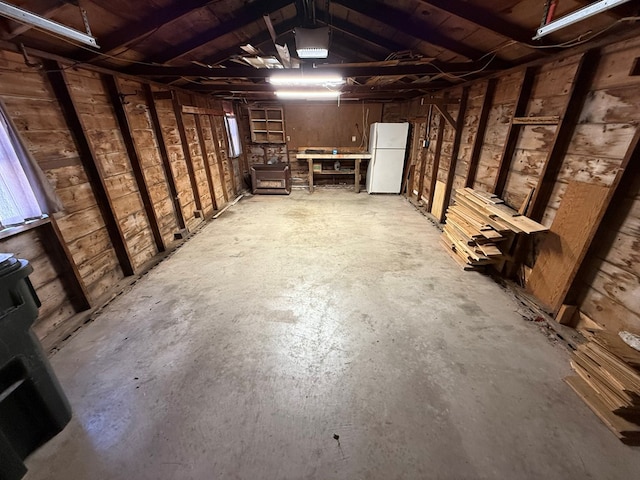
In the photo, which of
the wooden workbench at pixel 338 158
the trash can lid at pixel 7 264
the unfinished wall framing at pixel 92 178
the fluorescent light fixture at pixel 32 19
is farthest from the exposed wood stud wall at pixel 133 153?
the wooden workbench at pixel 338 158

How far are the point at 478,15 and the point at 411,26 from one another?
0.89 metres

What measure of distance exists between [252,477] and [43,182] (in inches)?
110

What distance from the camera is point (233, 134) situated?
665 centimetres

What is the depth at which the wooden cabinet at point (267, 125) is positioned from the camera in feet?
23.6

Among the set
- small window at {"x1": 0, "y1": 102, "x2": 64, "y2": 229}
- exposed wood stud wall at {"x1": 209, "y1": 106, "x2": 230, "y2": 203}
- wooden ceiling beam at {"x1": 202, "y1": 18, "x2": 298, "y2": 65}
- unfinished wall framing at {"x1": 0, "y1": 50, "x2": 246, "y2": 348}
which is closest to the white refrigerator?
wooden ceiling beam at {"x1": 202, "y1": 18, "x2": 298, "y2": 65}

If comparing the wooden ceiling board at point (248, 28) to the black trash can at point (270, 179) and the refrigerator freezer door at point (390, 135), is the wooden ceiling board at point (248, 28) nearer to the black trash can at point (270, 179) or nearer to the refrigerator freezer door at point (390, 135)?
the refrigerator freezer door at point (390, 135)

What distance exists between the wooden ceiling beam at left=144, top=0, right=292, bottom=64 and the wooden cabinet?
4148 mm

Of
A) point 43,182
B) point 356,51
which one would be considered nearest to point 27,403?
point 43,182

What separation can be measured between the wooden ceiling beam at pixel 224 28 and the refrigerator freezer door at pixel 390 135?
3657 millimetres

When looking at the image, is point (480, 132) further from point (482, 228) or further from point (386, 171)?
point (386, 171)

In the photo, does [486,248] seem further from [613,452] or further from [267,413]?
[267,413]

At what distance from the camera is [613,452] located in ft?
4.73

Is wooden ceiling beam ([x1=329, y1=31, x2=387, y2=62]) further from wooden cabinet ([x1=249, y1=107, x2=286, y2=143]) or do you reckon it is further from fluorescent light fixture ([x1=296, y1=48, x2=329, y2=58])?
wooden cabinet ([x1=249, y1=107, x2=286, y2=143])

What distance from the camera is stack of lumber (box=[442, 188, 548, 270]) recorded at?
2739 mm
